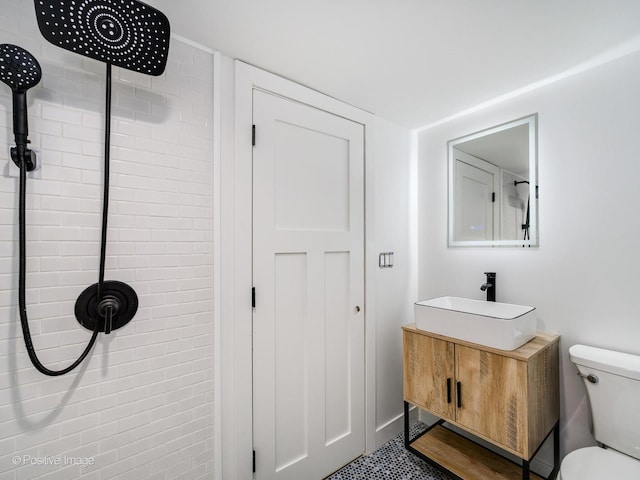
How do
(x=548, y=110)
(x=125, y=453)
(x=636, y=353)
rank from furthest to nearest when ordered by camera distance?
(x=548, y=110) → (x=636, y=353) → (x=125, y=453)

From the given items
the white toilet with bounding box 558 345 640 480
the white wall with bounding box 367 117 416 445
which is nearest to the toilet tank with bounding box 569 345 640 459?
the white toilet with bounding box 558 345 640 480

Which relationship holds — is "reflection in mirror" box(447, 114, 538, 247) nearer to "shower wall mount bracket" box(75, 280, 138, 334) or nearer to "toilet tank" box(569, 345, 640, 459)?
"toilet tank" box(569, 345, 640, 459)

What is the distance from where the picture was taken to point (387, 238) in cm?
205

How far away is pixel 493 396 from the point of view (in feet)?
4.56

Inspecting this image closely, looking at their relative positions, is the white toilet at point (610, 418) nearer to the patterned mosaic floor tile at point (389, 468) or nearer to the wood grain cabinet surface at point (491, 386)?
the wood grain cabinet surface at point (491, 386)

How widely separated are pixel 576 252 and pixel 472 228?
562 millimetres

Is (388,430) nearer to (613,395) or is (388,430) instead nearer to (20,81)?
(613,395)

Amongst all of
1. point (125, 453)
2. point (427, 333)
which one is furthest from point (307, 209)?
point (125, 453)

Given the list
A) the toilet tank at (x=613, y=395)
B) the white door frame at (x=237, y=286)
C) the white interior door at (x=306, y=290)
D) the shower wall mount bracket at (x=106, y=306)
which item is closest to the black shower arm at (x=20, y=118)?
the shower wall mount bracket at (x=106, y=306)

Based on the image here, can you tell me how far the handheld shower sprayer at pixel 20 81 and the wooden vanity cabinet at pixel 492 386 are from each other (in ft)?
6.20

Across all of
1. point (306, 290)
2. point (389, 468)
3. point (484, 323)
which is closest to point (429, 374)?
point (484, 323)

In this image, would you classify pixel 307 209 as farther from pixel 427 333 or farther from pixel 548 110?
pixel 548 110

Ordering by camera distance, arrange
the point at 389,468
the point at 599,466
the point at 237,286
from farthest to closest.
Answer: the point at 389,468
the point at 237,286
the point at 599,466

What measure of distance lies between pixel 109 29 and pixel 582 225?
7.09ft
